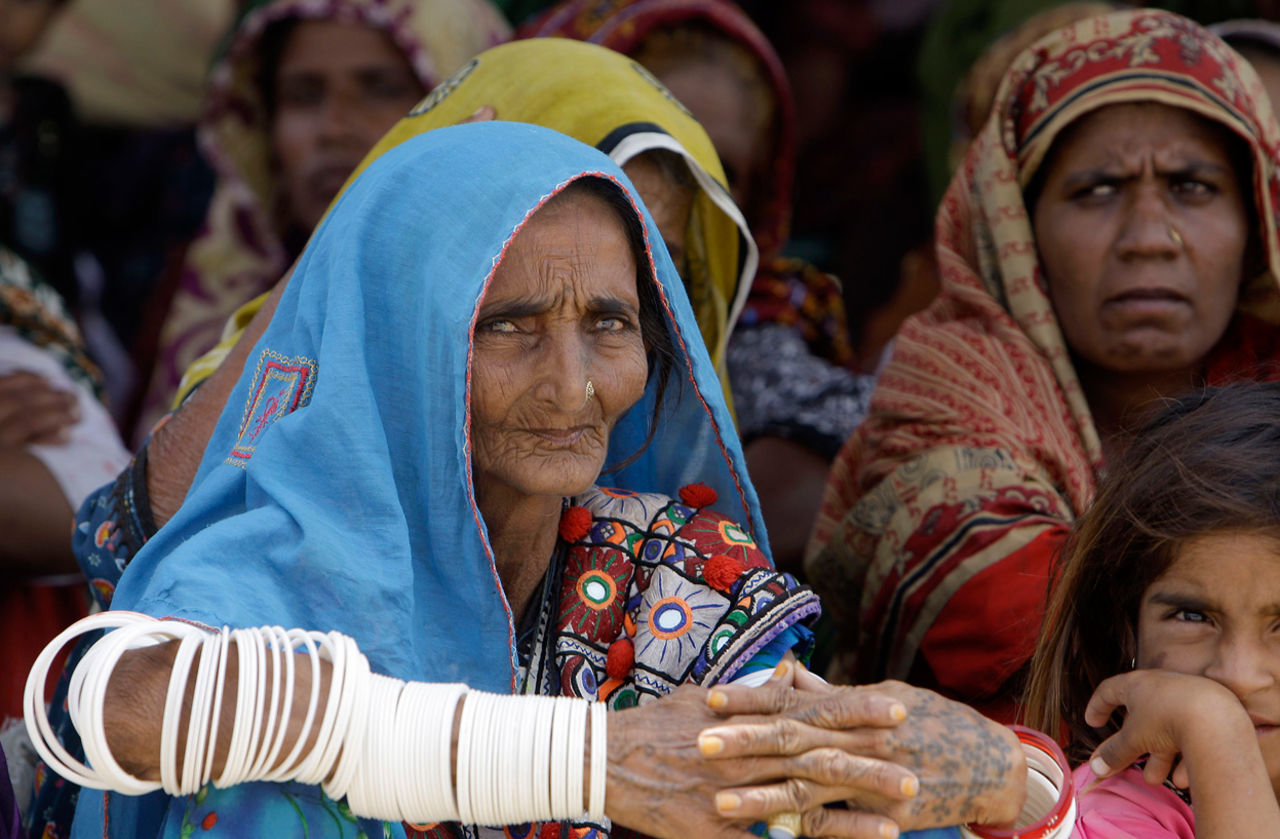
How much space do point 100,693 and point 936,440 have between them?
80.5 inches

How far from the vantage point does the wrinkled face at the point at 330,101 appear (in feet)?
15.1

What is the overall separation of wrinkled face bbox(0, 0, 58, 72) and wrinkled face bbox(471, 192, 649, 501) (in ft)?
11.0

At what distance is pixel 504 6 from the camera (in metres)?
5.99

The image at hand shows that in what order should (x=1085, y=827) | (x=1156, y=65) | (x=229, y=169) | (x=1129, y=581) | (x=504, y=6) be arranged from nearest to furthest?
(x=1085, y=827), (x=1129, y=581), (x=1156, y=65), (x=229, y=169), (x=504, y=6)

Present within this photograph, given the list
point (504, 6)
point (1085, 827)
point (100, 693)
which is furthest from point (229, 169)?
point (1085, 827)

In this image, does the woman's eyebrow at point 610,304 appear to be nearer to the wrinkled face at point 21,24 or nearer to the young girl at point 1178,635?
the young girl at point 1178,635

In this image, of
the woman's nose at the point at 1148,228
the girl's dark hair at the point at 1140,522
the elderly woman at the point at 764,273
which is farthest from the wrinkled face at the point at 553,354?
the elderly woman at the point at 764,273

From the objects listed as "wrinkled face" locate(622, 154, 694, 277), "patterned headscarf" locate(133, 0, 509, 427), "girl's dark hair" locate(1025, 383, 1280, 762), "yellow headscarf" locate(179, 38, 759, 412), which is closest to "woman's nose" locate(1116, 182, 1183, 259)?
"girl's dark hair" locate(1025, 383, 1280, 762)

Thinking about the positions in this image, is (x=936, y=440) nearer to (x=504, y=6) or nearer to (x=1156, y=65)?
(x=1156, y=65)

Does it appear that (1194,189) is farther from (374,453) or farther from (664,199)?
(374,453)

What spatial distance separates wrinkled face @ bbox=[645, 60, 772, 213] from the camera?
446 centimetres

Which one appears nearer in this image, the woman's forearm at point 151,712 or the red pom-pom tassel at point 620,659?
the woman's forearm at point 151,712

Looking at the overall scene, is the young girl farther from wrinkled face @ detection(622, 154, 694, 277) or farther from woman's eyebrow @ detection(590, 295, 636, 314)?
wrinkled face @ detection(622, 154, 694, 277)

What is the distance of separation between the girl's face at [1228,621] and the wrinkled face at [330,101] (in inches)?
115
